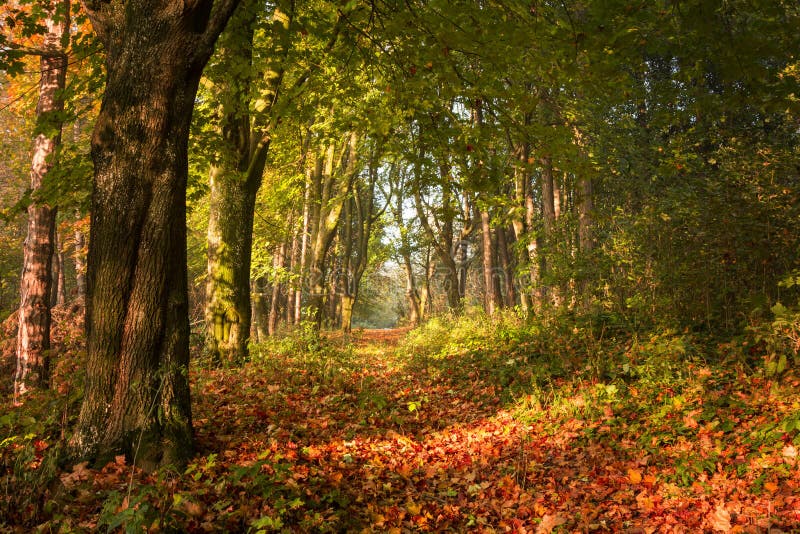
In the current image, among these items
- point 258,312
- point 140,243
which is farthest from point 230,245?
point 258,312

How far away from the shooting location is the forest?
455 centimetres

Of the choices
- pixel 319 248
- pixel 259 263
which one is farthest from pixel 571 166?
pixel 259 263

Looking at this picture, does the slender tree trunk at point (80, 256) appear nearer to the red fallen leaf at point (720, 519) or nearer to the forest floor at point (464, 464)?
the forest floor at point (464, 464)

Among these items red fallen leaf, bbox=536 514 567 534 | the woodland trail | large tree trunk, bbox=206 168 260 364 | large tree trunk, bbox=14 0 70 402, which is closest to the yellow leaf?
the woodland trail

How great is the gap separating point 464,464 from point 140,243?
14.0 ft

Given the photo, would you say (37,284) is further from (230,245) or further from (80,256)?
(80,256)

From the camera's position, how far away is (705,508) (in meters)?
4.38

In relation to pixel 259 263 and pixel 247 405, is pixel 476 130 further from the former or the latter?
pixel 259 263

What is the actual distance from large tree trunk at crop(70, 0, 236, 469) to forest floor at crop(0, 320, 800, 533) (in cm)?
39

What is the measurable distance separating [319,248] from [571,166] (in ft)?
36.2

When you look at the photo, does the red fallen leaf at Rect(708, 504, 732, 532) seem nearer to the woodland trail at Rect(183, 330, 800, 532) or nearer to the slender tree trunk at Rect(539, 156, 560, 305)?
the woodland trail at Rect(183, 330, 800, 532)

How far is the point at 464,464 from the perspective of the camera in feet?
19.9

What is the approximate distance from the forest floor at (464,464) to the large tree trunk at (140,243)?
1.28 feet

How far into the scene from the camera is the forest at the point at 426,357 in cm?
455
